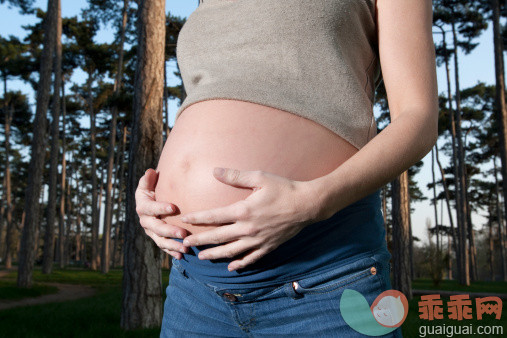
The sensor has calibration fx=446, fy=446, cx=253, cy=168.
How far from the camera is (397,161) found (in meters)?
0.85

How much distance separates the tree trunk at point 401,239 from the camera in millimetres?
8961

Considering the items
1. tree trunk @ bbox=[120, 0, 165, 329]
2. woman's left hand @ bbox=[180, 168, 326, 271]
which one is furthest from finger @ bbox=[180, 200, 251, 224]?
tree trunk @ bbox=[120, 0, 165, 329]

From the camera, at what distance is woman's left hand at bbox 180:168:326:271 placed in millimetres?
785

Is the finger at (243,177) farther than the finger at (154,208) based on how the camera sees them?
No

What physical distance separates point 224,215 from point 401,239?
8959 millimetres

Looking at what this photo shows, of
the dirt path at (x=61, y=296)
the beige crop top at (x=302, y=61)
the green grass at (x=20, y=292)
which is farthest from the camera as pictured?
the green grass at (x=20, y=292)

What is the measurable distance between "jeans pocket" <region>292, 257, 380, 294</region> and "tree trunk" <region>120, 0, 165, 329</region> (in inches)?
183

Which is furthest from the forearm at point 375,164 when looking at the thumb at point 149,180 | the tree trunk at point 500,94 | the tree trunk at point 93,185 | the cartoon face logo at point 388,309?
the tree trunk at point 93,185

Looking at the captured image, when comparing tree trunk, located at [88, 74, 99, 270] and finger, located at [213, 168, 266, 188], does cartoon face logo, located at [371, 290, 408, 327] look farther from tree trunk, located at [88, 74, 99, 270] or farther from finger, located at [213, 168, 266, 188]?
tree trunk, located at [88, 74, 99, 270]

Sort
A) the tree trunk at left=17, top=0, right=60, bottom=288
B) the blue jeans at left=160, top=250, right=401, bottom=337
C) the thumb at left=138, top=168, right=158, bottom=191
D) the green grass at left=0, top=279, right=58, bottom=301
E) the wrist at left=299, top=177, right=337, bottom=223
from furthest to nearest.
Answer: the tree trunk at left=17, top=0, right=60, bottom=288 < the green grass at left=0, top=279, right=58, bottom=301 < the thumb at left=138, top=168, right=158, bottom=191 < the blue jeans at left=160, top=250, right=401, bottom=337 < the wrist at left=299, top=177, right=337, bottom=223

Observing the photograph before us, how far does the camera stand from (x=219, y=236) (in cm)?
85
